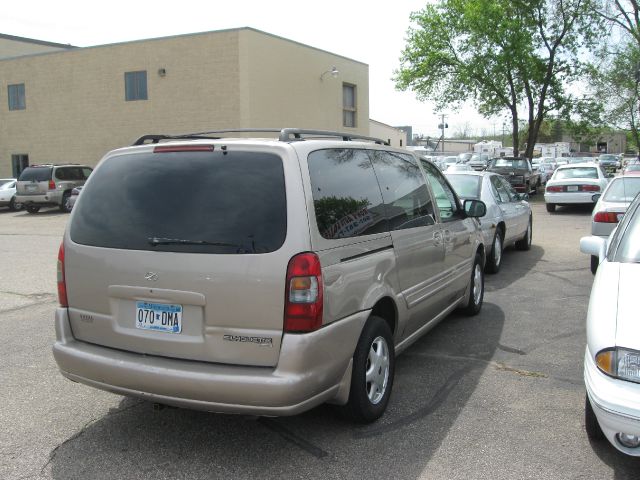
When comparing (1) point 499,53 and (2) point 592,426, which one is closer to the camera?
(2) point 592,426

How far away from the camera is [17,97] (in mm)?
32281

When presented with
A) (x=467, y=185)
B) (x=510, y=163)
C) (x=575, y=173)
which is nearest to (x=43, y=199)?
(x=467, y=185)

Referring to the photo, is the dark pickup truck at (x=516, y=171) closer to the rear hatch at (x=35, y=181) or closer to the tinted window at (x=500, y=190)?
the tinted window at (x=500, y=190)

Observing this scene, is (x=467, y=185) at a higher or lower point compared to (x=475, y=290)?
higher

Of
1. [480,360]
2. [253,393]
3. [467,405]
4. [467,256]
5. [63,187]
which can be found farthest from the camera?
[63,187]

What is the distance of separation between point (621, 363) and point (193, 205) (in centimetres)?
244

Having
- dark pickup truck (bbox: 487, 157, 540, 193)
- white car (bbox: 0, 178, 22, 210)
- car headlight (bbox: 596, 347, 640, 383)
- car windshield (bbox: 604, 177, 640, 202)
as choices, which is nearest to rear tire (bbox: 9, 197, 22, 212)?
white car (bbox: 0, 178, 22, 210)

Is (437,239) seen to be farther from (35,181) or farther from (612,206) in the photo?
(35,181)

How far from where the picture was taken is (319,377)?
3268mm

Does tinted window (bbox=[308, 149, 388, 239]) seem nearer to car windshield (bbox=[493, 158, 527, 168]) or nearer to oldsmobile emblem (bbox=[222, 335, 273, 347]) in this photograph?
oldsmobile emblem (bbox=[222, 335, 273, 347])

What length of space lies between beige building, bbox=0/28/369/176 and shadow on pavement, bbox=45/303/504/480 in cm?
2198

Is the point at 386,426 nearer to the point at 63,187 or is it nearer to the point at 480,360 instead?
the point at 480,360

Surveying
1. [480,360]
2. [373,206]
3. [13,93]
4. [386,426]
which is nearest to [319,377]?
[386,426]

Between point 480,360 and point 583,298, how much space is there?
9.68 ft
